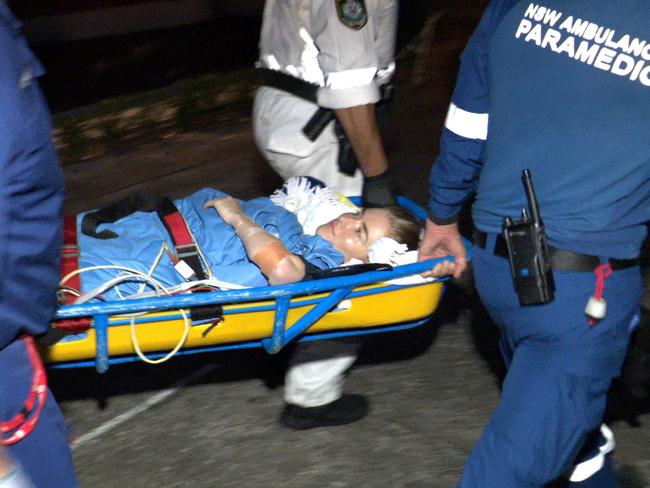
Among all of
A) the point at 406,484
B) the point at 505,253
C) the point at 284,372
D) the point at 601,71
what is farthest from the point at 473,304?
the point at 601,71

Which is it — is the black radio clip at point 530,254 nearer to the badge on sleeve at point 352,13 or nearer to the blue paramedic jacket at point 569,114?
the blue paramedic jacket at point 569,114

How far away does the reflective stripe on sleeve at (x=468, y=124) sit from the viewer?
2.87 meters

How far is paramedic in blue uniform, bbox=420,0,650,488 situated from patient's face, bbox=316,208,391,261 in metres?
1.00

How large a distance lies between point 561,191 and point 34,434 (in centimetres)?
142

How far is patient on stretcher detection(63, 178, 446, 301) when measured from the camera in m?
3.36

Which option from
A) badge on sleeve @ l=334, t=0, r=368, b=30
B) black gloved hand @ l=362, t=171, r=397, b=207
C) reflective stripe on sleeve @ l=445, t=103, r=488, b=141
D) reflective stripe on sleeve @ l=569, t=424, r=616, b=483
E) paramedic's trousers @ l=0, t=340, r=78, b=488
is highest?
badge on sleeve @ l=334, t=0, r=368, b=30

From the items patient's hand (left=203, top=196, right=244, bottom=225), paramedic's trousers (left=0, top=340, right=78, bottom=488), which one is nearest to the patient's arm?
patient's hand (left=203, top=196, right=244, bottom=225)

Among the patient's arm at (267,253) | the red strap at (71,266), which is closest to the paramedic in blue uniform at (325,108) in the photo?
the patient's arm at (267,253)

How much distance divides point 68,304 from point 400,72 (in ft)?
21.6

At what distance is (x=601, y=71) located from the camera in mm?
2498

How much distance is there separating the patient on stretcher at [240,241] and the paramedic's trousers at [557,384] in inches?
27.8

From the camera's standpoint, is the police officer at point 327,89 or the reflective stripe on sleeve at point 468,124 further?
the police officer at point 327,89

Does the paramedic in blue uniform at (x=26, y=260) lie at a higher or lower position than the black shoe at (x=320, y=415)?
higher

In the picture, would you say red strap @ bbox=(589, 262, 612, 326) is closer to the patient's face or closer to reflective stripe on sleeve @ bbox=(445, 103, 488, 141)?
reflective stripe on sleeve @ bbox=(445, 103, 488, 141)
